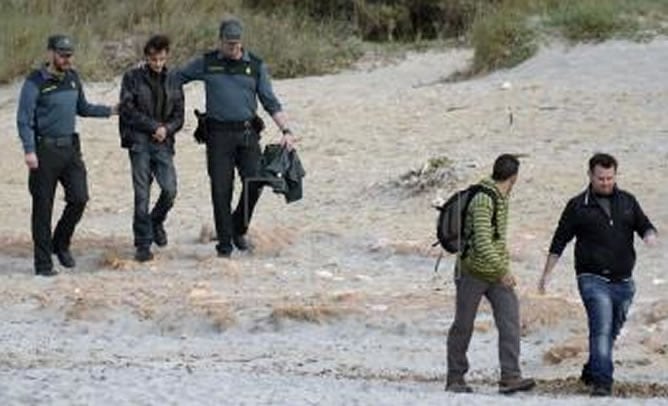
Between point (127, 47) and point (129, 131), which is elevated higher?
point (129, 131)

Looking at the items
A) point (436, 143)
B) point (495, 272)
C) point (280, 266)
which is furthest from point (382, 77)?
point (495, 272)

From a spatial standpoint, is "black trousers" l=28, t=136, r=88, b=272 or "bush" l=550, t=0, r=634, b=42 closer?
"black trousers" l=28, t=136, r=88, b=272

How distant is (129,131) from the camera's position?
10.8 m

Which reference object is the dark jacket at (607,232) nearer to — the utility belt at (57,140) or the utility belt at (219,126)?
the utility belt at (219,126)

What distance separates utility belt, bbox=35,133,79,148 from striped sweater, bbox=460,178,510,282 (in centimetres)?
380

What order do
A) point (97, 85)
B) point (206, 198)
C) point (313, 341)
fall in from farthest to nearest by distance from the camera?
point (97, 85), point (206, 198), point (313, 341)

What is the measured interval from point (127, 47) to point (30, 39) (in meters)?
2.02

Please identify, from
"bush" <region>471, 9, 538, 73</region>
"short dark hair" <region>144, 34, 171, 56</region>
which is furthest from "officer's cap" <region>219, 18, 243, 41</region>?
"bush" <region>471, 9, 538, 73</region>

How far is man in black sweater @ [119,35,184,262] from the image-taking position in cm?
1078

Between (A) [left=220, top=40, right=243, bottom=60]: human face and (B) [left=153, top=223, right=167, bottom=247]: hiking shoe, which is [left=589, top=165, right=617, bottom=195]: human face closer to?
(A) [left=220, top=40, right=243, bottom=60]: human face

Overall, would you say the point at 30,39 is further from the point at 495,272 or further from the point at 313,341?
the point at 495,272

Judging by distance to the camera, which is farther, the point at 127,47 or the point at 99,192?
the point at 127,47

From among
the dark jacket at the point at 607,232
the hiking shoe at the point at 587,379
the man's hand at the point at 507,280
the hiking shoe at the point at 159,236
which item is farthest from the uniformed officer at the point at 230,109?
the hiking shoe at the point at 587,379

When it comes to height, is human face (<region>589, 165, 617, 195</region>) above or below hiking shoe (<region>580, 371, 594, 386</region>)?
above
